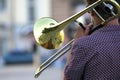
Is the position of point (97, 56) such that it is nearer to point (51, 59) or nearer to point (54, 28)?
point (54, 28)

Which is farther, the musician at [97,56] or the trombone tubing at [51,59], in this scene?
the trombone tubing at [51,59]

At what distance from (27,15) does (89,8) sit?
33.3 m

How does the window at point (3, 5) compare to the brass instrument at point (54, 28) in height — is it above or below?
below

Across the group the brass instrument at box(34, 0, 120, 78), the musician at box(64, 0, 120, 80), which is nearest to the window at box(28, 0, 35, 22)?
the brass instrument at box(34, 0, 120, 78)

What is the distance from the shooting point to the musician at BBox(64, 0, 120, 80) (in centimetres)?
270

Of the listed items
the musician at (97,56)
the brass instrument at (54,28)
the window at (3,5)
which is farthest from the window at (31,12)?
the musician at (97,56)

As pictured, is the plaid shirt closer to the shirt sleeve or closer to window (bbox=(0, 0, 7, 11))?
the shirt sleeve

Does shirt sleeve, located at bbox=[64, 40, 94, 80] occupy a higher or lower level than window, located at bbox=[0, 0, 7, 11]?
higher

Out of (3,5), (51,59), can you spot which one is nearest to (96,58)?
(51,59)

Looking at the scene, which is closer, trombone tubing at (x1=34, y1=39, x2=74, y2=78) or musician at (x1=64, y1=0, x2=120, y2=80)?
musician at (x1=64, y1=0, x2=120, y2=80)

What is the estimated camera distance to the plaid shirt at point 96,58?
2701 millimetres

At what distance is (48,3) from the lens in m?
36.6

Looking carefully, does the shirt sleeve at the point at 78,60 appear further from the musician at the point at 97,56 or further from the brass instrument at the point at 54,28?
the brass instrument at the point at 54,28

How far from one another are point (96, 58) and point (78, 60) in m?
0.09
